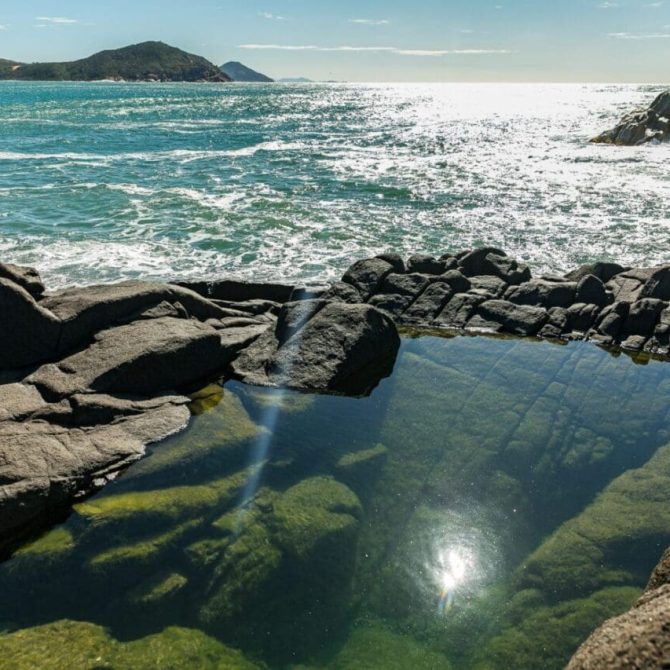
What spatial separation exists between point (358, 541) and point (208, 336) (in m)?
5.91

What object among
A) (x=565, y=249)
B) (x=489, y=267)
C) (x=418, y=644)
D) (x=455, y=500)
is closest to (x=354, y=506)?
(x=455, y=500)

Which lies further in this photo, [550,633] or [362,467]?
[362,467]

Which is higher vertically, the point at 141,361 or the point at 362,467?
the point at 141,361

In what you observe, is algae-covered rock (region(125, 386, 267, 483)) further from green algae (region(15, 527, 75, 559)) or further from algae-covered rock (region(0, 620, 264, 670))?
algae-covered rock (region(0, 620, 264, 670))

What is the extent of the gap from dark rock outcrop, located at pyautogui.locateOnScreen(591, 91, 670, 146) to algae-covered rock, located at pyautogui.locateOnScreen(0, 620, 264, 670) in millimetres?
64831

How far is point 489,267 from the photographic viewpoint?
17797 mm

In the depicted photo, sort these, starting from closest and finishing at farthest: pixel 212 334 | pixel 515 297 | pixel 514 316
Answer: pixel 212 334 → pixel 514 316 → pixel 515 297

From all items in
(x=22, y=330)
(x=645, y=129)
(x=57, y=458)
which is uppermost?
(x=645, y=129)

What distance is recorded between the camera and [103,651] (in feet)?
20.3

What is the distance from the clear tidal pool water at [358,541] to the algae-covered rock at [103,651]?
18mm

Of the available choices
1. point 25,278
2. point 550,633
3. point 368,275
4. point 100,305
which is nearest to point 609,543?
point 550,633

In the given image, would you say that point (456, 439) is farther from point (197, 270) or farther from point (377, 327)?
point (197, 270)

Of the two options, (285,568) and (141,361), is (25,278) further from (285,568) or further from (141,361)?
(285,568)

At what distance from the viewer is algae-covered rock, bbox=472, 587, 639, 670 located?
6.23 m
